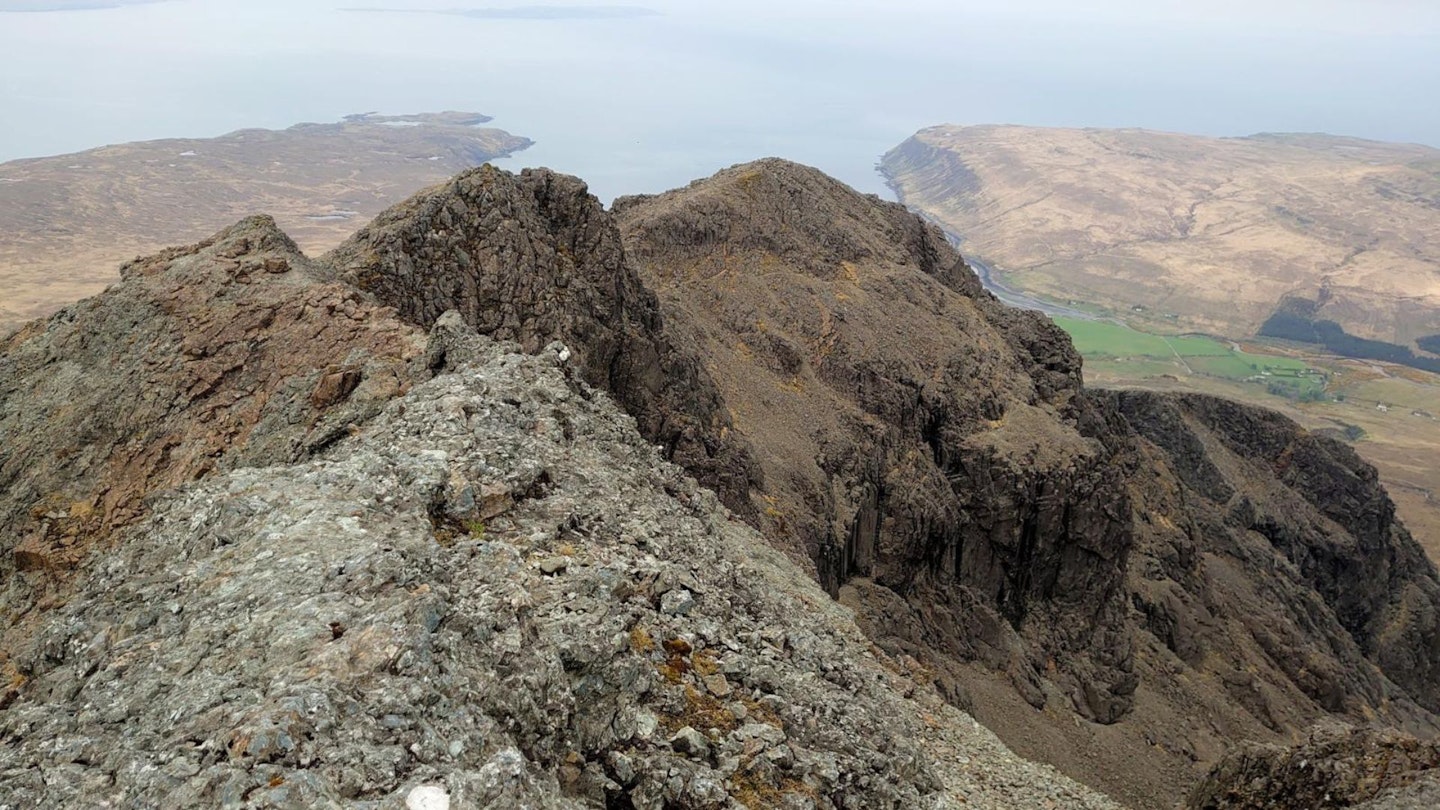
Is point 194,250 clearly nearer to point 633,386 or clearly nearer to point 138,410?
point 138,410

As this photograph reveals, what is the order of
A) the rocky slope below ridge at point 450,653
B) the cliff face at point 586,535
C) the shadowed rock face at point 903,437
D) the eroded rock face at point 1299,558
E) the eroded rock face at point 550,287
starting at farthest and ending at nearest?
1. the eroded rock face at point 1299,558
2. the shadowed rock face at point 903,437
3. the eroded rock face at point 550,287
4. the cliff face at point 586,535
5. the rocky slope below ridge at point 450,653

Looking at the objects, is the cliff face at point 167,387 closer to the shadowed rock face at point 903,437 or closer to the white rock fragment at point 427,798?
the white rock fragment at point 427,798

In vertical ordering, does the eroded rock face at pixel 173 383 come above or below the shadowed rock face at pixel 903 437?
above

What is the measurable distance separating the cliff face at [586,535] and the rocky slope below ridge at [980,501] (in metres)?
0.29

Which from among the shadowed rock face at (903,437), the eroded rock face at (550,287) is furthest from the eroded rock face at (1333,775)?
the eroded rock face at (550,287)

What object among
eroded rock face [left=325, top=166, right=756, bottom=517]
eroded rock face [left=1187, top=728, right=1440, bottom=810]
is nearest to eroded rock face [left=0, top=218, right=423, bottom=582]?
eroded rock face [left=325, top=166, right=756, bottom=517]

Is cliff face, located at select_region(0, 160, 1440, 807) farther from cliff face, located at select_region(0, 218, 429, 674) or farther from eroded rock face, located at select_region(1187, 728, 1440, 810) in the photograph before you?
eroded rock face, located at select_region(1187, 728, 1440, 810)

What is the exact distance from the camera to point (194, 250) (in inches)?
1178

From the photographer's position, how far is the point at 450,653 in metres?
11.9

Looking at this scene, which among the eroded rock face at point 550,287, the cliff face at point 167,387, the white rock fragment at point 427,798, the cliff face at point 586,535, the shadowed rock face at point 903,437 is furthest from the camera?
the shadowed rock face at point 903,437

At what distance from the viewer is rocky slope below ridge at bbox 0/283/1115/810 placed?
1032cm

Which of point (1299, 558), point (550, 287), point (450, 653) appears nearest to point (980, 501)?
point (550, 287)

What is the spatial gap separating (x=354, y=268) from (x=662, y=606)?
20.8 m

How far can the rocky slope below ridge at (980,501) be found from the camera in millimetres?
50688
